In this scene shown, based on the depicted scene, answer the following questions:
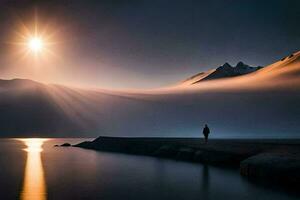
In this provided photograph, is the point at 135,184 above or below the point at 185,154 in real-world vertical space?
below

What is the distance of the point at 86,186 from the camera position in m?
41.2

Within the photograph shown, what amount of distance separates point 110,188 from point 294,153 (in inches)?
810

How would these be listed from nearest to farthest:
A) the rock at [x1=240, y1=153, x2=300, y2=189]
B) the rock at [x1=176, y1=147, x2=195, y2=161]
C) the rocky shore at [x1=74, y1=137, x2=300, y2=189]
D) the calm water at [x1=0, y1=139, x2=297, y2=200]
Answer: the calm water at [x1=0, y1=139, x2=297, y2=200], the rock at [x1=240, y1=153, x2=300, y2=189], the rocky shore at [x1=74, y1=137, x2=300, y2=189], the rock at [x1=176, y1=147, x2=195, y2=161]

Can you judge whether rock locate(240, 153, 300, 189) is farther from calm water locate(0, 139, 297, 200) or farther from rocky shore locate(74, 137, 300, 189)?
calm water locate(0, 139, 297, 200)

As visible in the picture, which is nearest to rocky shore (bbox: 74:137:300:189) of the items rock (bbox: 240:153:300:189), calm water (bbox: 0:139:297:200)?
rock (bbox: 240:153:300:189)

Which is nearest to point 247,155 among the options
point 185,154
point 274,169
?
point 274,169

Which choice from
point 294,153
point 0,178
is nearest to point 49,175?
point 0,178

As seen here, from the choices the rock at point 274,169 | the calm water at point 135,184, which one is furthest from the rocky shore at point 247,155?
the calm water at point 135,184

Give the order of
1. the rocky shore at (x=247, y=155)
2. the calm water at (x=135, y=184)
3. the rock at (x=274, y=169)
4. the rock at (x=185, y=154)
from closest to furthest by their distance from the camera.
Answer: the calm water at (x=135, y=184), the rock at (x=274, y=169), the rocky shore at (x=247, y=155), the rock at (x=185, y=154)

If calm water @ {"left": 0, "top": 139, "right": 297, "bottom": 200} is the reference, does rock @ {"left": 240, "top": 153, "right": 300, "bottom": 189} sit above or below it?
above

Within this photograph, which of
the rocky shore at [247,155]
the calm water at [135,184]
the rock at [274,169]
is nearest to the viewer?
the calm water at [135,184]

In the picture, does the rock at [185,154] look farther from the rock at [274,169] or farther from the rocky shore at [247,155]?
the rock at [274,169]

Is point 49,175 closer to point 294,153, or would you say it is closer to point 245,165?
point 245,165

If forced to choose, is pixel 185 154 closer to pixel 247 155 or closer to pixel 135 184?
pixel 247 155
